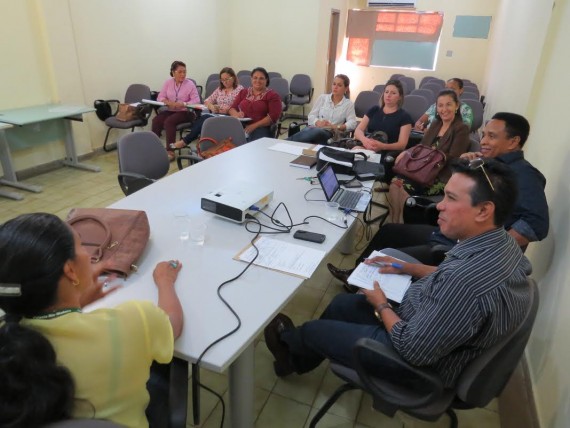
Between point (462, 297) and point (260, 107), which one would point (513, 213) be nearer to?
point (462, 297)

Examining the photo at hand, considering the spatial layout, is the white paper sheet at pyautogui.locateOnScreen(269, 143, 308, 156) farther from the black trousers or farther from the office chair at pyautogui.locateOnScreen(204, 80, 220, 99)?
the office chair at pyautogui.locateOnScreen(204, 80, 220, 99)

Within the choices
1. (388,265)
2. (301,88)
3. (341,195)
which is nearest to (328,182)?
(341,195)

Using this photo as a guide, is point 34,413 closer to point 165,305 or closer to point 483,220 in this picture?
point 165,305

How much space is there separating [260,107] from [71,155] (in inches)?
92.9

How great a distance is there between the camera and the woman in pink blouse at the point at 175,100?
199 inches

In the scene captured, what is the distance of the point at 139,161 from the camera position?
276 cm

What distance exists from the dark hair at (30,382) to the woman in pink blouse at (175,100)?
4.54 metres

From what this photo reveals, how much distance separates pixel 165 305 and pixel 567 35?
2767 millimetres

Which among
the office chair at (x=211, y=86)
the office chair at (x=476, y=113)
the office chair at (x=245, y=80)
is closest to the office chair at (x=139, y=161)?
the office chair at (x=211, y=86)

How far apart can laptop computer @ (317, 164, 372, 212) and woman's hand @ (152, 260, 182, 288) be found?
980 millimetres

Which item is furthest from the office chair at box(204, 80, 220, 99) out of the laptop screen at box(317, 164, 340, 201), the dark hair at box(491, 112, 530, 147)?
the dark hair at box(491, 112, 530, 147)

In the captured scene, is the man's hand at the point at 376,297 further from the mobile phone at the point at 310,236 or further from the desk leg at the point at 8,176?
the desk leg at the point at 8,176

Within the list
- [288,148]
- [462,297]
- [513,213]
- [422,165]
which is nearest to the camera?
[462,297]

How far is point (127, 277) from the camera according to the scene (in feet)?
4.54
